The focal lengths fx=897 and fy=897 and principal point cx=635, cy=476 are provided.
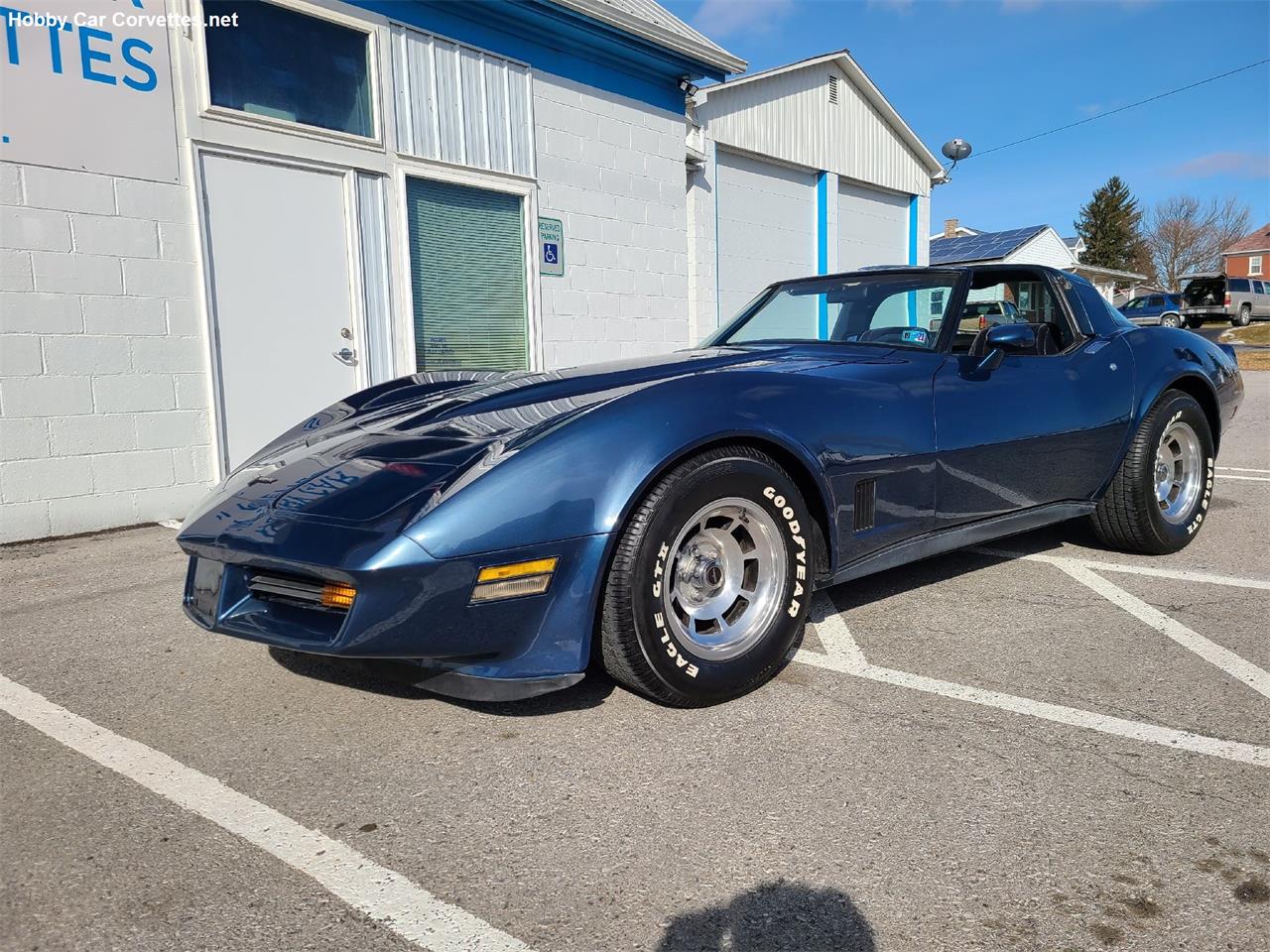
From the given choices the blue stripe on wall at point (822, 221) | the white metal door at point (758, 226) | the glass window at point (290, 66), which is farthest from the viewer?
the blue stripe on wall at point (822, 221)

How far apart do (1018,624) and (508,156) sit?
19.2ft

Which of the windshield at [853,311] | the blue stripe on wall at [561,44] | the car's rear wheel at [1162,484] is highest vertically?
the blue stripe on wall at [561,44]

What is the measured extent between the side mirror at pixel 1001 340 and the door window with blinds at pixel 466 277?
465cm

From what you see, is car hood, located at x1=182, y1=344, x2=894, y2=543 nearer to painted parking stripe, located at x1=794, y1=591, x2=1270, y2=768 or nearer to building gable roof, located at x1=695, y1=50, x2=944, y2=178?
painted parking stripe, located at x1=794, y1=591, x2=1270, y2=768

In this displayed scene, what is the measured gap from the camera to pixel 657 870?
1.79 metres

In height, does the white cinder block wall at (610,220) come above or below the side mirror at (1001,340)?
above

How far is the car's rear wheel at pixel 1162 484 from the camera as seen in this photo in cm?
403

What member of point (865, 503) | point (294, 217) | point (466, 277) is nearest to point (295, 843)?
point (865, 503)

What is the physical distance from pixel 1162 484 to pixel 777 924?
3.62 meters

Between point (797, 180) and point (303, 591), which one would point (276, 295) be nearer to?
point (303, 591)

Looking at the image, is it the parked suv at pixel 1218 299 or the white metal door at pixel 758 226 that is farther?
the parked suv at pixel 1218 299

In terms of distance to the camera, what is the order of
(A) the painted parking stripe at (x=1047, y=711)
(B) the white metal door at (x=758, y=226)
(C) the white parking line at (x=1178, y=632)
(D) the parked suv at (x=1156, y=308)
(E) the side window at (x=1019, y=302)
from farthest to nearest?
(D) the parked suv at (x=1156, y=308) → (B) the white metal door at (x=758, y=226) → (E) the side window at (x=1019, y=302) → (C) the white parking line at (x=1178, y=632) → (A) the painted parking stripe at (x=1047, y=711)

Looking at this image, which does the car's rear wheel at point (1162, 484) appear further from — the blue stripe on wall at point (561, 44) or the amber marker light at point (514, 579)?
the blue stripe on wall at point (561, 44)

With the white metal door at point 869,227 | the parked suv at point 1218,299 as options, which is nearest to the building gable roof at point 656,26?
the white metal door at point 869,227
